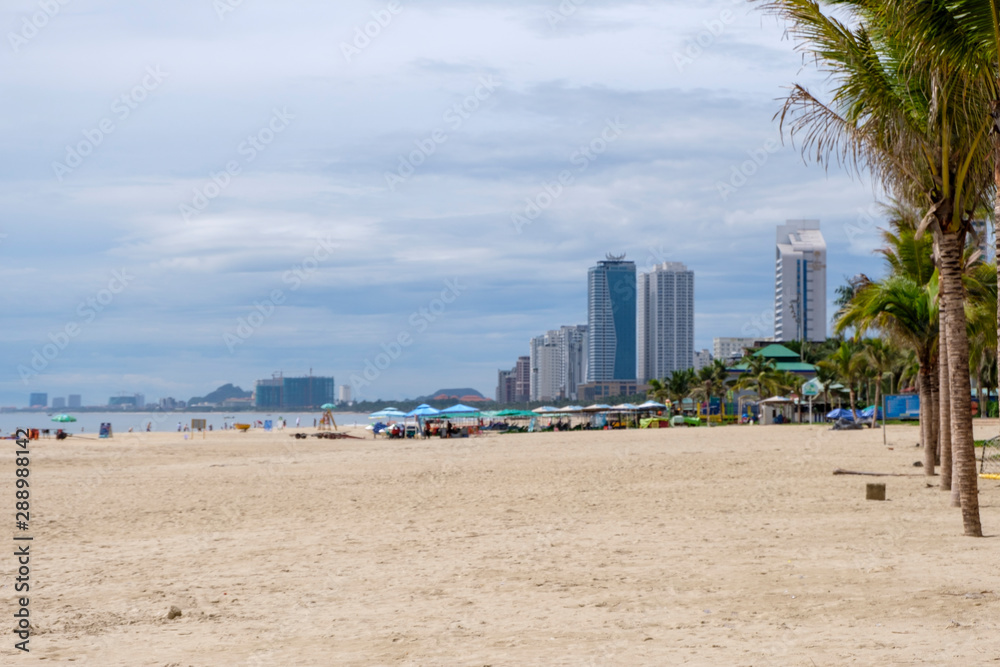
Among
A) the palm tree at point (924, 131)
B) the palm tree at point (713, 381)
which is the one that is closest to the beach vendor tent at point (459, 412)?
the palm tree at point (713, 381)

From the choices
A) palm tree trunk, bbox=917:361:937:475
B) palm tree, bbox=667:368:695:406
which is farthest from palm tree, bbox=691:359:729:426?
palm tree trunk, bbox=917:361:937:475

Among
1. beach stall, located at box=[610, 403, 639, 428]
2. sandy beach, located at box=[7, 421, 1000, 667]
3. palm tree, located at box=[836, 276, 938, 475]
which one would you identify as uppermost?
palm tree, located at box=[836, 276, 938, 475]

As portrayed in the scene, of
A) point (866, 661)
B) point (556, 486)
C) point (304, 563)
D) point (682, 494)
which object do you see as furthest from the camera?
point (556, 486)

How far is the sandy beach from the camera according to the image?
18.5ft

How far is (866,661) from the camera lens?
5.04m

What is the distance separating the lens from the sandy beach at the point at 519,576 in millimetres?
5629

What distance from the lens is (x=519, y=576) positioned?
26.2 ft

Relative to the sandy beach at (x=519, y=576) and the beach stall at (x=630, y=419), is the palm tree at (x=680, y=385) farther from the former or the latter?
the sandy beach at (x=519, y=576)

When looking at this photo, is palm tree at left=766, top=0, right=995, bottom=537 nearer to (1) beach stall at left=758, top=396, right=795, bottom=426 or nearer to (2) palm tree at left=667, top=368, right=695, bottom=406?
(1) beach stall at left=758, top=396, right=795, bottom=426

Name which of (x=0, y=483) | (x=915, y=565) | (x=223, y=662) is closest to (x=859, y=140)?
(x=915, y=565)

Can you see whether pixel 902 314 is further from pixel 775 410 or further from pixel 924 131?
pixel 775 410

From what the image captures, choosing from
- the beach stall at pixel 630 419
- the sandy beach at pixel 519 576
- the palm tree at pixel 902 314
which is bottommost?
the sandy beach at pixel 519 576

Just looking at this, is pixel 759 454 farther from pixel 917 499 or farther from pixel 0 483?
pixel 0 483

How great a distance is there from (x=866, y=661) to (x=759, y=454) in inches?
826
